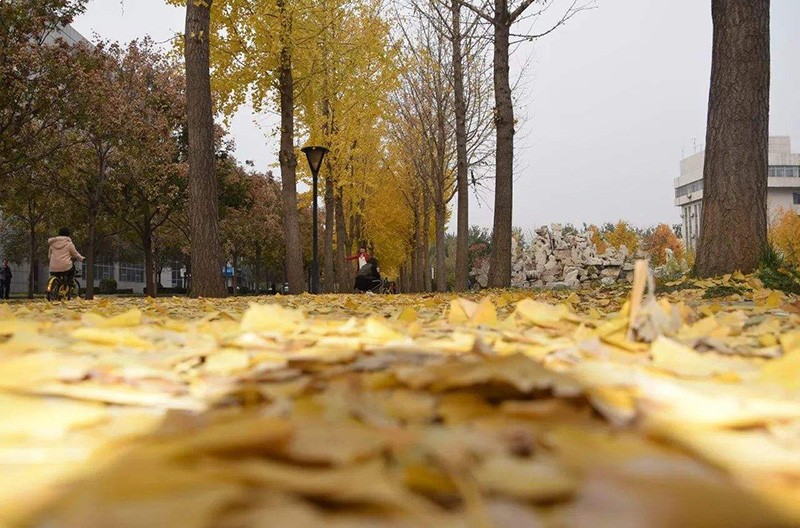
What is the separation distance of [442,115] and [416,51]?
→ 202 centimetres

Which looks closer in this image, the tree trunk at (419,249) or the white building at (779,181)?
the tree trunk at (419,249)

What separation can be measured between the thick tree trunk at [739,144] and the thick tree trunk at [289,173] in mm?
8461

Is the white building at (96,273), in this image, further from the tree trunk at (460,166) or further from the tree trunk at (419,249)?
the tree trunk at (460,166)

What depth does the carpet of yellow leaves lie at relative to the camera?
0.64m

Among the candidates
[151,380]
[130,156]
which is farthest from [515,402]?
[130,156]

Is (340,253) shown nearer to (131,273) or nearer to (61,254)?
(61,254)

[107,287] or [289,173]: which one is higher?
[289,173]

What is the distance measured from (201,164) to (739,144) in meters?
6.36

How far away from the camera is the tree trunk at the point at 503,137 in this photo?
10.4m

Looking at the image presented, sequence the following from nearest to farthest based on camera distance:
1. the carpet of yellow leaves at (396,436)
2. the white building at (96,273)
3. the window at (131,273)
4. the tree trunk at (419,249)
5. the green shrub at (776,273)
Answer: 1. the carpet of yellow leaves at (396,436)
2. the green shrub at (776,273)
3. the tree trunk at (419,249)
4. the white building at (96,273)
5. the window at (131,273)

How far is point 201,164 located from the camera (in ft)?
26.7

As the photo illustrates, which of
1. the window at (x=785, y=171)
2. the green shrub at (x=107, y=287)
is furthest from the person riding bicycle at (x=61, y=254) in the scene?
the window at (x=785, y=171)

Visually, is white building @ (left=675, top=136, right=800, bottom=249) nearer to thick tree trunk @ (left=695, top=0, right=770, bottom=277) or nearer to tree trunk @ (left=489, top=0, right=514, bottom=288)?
tree trunk @ (left=489, top=0, right=514, bottom=288)

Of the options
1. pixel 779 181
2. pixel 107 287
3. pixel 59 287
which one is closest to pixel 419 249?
pixel 59 287
